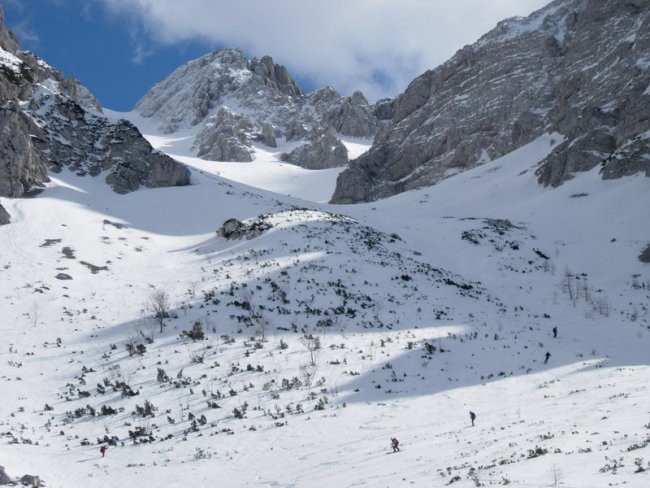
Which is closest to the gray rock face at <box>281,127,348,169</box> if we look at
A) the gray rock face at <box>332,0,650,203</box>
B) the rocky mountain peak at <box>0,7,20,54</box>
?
the gray rock face at <box>332,0,650,203</box>

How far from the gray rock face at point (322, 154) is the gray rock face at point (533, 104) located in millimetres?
35530

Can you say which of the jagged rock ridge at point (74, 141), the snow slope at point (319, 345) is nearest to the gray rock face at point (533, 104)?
the snow slope at point (319, 345)

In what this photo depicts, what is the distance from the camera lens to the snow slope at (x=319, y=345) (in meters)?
14.0

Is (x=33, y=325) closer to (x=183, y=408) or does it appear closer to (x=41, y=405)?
(x=41, y=405)

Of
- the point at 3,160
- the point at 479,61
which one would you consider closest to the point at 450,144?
the point at 479,61

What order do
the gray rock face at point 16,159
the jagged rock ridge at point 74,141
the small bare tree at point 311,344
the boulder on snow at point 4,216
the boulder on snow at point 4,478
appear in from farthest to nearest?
the jagged rock ridge at point 74,141 → the gray rock face at point 16,159 → the boulder on snow at point 4,216 → the small bare tree at point 311,344 → the boulder on snow at point 4,478

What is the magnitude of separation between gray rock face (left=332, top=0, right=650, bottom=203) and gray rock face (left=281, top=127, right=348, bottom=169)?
35.5 metres

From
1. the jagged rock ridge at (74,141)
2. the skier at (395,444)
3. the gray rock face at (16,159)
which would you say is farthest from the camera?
the jagged rock ridge at (74,141)

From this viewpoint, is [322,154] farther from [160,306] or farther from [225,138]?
[160,306]

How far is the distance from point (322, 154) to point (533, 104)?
3122 inches

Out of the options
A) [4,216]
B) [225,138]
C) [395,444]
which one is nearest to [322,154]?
[225,138]

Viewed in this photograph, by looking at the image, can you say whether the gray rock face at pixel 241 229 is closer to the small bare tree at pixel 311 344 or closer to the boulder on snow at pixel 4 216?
the boulder on snow at pixel 4 216

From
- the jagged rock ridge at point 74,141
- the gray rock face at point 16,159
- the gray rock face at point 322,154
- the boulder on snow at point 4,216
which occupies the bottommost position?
the boulder on snow at point 4,216

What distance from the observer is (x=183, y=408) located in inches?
747
